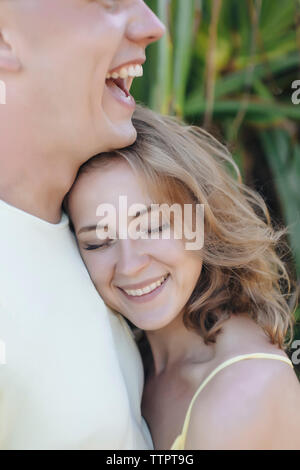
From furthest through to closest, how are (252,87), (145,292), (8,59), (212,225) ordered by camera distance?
(252,87), (212,225), (145,292), (8,59)

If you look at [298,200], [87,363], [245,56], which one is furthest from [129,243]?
[245,56]

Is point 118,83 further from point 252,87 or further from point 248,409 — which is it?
point 252,87

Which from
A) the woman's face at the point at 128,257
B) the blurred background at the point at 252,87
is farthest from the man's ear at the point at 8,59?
the blurred background at the point at 252,87

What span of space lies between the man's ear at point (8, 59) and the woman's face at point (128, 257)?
32 centimetres

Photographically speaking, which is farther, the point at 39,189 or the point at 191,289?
the point at 191,289

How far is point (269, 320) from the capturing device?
5.50 ft

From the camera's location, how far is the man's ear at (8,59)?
4.46 feet

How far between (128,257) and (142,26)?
0.55m

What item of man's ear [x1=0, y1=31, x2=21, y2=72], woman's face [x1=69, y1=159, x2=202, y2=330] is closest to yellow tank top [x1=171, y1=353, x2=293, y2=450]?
woman's face [x1=69, y1=159, x2=202, y2=330]

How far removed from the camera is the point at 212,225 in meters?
1.68

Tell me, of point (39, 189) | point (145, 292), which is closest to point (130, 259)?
point (145, 292)
